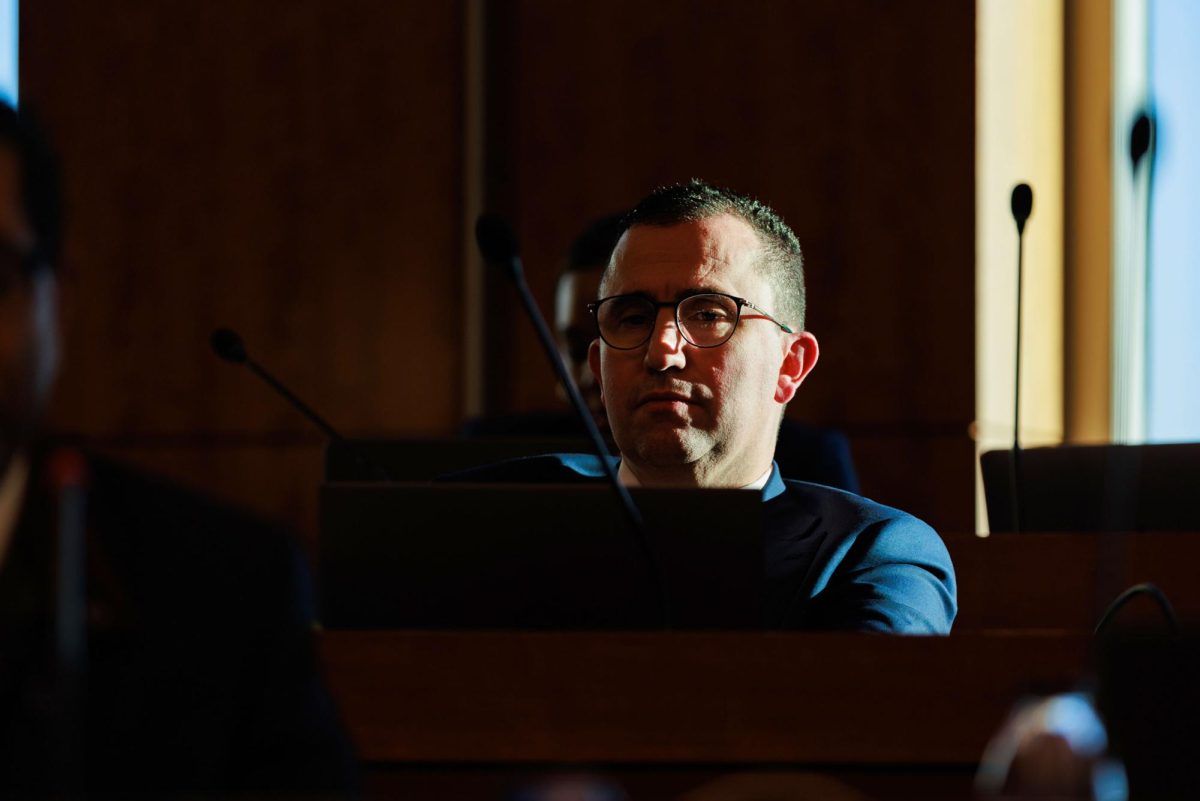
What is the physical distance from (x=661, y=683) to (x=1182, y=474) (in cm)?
135

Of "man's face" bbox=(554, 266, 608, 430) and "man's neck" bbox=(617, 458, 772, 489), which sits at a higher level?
"man's face" bbox=(554, 266, 608, 430)

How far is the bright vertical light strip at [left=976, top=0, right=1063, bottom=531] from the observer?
192 inches

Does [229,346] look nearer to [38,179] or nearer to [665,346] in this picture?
[665,346]

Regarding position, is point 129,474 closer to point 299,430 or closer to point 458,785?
point 458,785

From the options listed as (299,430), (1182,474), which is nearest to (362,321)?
(299,430)

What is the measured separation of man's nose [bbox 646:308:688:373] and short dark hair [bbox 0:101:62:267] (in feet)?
4.30

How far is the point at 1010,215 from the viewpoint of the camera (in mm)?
4926

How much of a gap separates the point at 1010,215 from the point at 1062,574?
2723mm

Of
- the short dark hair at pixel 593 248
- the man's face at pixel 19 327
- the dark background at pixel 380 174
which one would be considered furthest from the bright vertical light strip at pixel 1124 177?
the man's face at pixel 19 327

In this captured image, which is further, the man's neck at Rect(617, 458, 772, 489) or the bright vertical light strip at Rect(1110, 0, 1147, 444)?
the bright vertical light strip at Rect(1110, 0, 1147, 444)

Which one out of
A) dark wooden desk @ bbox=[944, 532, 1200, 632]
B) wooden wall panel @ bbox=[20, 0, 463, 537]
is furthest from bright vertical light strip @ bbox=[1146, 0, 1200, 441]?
dark wooden desk @ bbox=[944, 532, 1200, 632]

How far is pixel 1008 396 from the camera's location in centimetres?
496

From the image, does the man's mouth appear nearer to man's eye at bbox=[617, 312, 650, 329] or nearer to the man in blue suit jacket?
the man in blue suit jacket

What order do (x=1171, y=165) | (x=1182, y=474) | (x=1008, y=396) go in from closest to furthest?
(x=1182, y=474) < (x=1171, y=165) < (x=1008, y=396)
